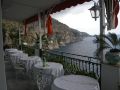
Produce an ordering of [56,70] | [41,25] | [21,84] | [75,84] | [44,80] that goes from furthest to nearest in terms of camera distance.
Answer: [41,25] → [21,84] → [56,70] → [44,80] → [75,84]

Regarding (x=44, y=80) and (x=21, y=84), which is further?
(x=21, y=84)

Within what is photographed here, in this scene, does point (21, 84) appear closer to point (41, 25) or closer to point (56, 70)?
point (56, 70)

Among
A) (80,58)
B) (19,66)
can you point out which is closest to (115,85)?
(80,58)

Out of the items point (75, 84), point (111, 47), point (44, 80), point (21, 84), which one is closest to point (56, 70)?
point (44, 80)

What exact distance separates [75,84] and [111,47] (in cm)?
128

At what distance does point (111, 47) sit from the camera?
3.55 m

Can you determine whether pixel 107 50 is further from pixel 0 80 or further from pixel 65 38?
pixel 65 38

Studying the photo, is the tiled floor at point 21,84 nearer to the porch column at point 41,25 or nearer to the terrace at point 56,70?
the terrace at point 56,70

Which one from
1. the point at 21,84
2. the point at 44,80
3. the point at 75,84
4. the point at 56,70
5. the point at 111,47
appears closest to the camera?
the point at 75,84

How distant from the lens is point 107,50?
370cm

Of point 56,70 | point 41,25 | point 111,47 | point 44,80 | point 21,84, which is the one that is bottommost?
point 21,84

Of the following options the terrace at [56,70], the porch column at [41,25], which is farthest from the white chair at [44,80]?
the porch column at [41,25]

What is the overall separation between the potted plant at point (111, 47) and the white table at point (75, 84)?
0.78 meters

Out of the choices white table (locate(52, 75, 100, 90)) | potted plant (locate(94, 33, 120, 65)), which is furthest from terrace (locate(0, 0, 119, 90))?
potted plant (locate(94, 33, 120, 65))
